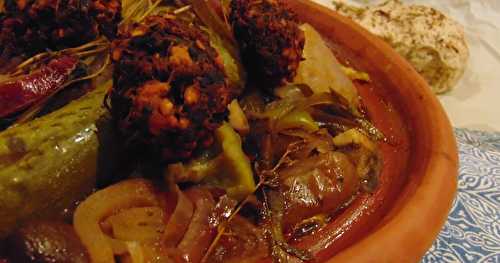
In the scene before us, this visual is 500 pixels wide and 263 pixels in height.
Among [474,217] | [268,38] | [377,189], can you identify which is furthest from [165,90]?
[474,217]

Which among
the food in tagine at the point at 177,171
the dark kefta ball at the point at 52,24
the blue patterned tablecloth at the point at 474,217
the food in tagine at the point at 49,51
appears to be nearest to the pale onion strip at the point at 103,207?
the food in tagine at the point at 177,171

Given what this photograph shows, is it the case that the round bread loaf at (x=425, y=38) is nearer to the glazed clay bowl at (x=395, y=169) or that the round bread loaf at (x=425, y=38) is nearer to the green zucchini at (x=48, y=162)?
the glazed clay bowl at (x=395, y=169)

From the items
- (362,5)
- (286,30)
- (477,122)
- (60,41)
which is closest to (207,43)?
(286,30)

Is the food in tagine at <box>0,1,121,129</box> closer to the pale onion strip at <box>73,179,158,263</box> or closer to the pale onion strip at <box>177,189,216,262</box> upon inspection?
the pale onion strip at <box>73,179,158,263</box>

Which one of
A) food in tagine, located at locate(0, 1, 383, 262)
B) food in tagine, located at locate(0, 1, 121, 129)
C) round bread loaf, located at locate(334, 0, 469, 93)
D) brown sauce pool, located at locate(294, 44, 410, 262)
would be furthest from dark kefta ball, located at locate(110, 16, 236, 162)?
round bread loaf, located at locate(334, 0, 469, 93)

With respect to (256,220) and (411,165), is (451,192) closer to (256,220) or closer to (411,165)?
(411,165)

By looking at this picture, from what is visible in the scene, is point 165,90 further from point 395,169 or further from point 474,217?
point 474,217
